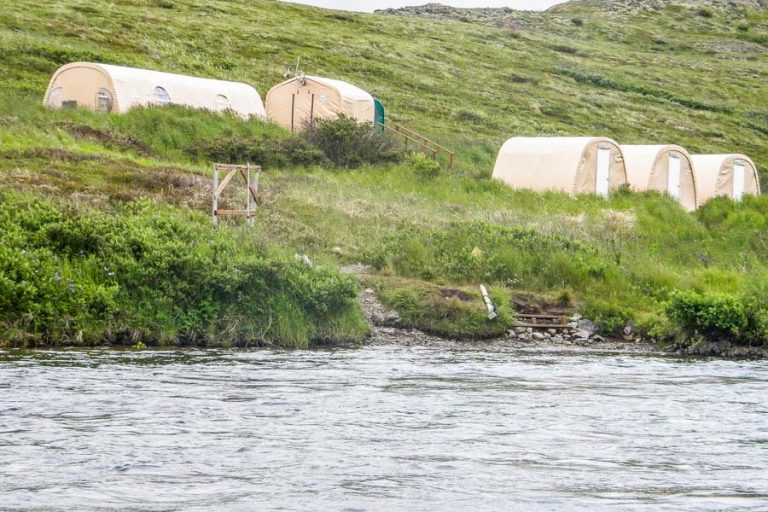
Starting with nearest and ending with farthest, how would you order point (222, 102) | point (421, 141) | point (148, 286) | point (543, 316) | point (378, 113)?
point (148, 286), point (543, 316), point (222, 102), point (421, 141), point (378, 113)

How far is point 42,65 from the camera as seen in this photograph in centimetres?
5497

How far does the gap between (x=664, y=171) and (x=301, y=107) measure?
56.6 ft

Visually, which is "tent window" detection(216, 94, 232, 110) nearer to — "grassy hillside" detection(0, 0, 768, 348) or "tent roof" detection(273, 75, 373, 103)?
"grassy hillside" detection(0, 0, 768, 348)

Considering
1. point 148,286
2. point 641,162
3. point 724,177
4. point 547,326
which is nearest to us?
point 148,286

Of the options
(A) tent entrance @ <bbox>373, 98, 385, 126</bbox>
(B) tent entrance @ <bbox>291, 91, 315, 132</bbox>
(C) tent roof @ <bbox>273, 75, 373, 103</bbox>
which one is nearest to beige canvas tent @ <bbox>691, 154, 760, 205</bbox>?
(A) tent entrance @ <bbox>373, 98, 385, 126</bbox>

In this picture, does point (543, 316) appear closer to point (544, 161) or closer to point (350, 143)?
point (544, 161)

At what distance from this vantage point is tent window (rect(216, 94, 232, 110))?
4888cm

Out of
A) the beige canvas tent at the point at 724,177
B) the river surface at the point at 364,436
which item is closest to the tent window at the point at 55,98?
the beige canvas tent at the point at 724,177

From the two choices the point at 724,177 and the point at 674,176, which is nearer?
the point at 674,176

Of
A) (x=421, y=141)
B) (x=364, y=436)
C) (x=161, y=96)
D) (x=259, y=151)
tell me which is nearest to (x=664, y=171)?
(x=421, y=141)

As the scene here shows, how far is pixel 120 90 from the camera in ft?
147

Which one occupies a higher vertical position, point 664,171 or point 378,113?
point 378,113

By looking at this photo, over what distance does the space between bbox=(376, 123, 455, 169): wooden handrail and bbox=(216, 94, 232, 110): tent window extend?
26.7ft

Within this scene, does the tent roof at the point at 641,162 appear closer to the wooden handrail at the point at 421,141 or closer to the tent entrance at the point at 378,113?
the wooden handrail at the point at 421,141
